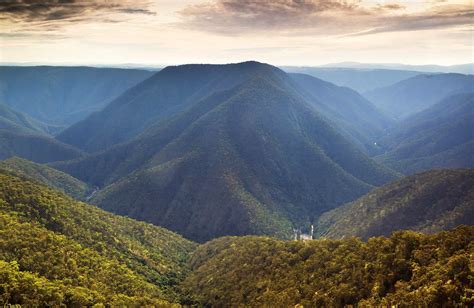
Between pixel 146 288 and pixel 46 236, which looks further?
pixel 146 288

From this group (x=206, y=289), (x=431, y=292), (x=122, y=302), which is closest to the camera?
(x=431, y=292)

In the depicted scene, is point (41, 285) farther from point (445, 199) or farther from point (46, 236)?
point (445, 199)

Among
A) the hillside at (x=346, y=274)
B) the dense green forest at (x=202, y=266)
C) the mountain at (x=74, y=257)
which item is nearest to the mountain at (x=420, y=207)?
the dense green forest at (x=202, y=266)

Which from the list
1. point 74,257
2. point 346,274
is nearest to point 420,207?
point 346,274

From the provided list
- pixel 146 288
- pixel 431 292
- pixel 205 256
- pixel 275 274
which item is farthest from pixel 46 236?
pixel 431 292

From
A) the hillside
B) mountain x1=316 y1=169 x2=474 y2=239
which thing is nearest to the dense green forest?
the hillside

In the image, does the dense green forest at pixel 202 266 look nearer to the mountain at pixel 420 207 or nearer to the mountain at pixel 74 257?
the mountain at pixel 74 257

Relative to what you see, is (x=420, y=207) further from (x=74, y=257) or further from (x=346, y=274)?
(x=74, y=257)
